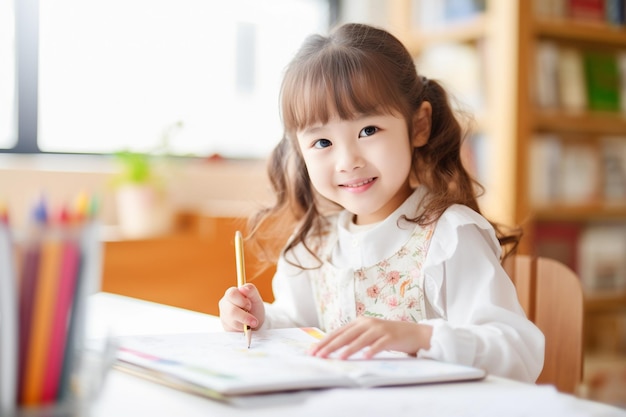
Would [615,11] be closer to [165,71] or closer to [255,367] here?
[165,71]

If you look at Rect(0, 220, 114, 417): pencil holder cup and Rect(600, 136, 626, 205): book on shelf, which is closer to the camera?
Rect(0, 220, 114, 417): pencil holder cup

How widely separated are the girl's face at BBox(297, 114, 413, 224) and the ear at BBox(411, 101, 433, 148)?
0.05 m

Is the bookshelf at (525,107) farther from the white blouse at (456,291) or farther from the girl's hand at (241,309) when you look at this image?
the girl's hand at (241,309)

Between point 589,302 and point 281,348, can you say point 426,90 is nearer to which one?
point 281,348

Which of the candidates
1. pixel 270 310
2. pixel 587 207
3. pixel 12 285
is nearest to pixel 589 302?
pixel 587 207

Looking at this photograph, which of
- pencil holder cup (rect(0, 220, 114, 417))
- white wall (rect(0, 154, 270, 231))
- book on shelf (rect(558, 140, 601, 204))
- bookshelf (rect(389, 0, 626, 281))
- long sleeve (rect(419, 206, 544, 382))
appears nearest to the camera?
pencil holder cup (rect(0, 220, 114, 417))

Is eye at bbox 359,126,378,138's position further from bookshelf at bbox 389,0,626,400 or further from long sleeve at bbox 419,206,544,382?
bookshelf at bbox 389,0,626,400

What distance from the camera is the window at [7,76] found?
2.86m

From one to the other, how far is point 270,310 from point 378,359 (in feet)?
1.67

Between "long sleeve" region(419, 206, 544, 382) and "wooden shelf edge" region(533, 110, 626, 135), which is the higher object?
"wooden shelf edge" region(533, 110, 626, 135)

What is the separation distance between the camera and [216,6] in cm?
330

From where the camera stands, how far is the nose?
3.95ft

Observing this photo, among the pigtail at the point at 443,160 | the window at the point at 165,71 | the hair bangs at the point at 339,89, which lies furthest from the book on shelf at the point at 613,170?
the hair bangs at the point at 339,89

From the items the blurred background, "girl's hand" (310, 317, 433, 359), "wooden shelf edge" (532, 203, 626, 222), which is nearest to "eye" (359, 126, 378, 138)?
"girl's hand" (310, 317, 433, 359)
